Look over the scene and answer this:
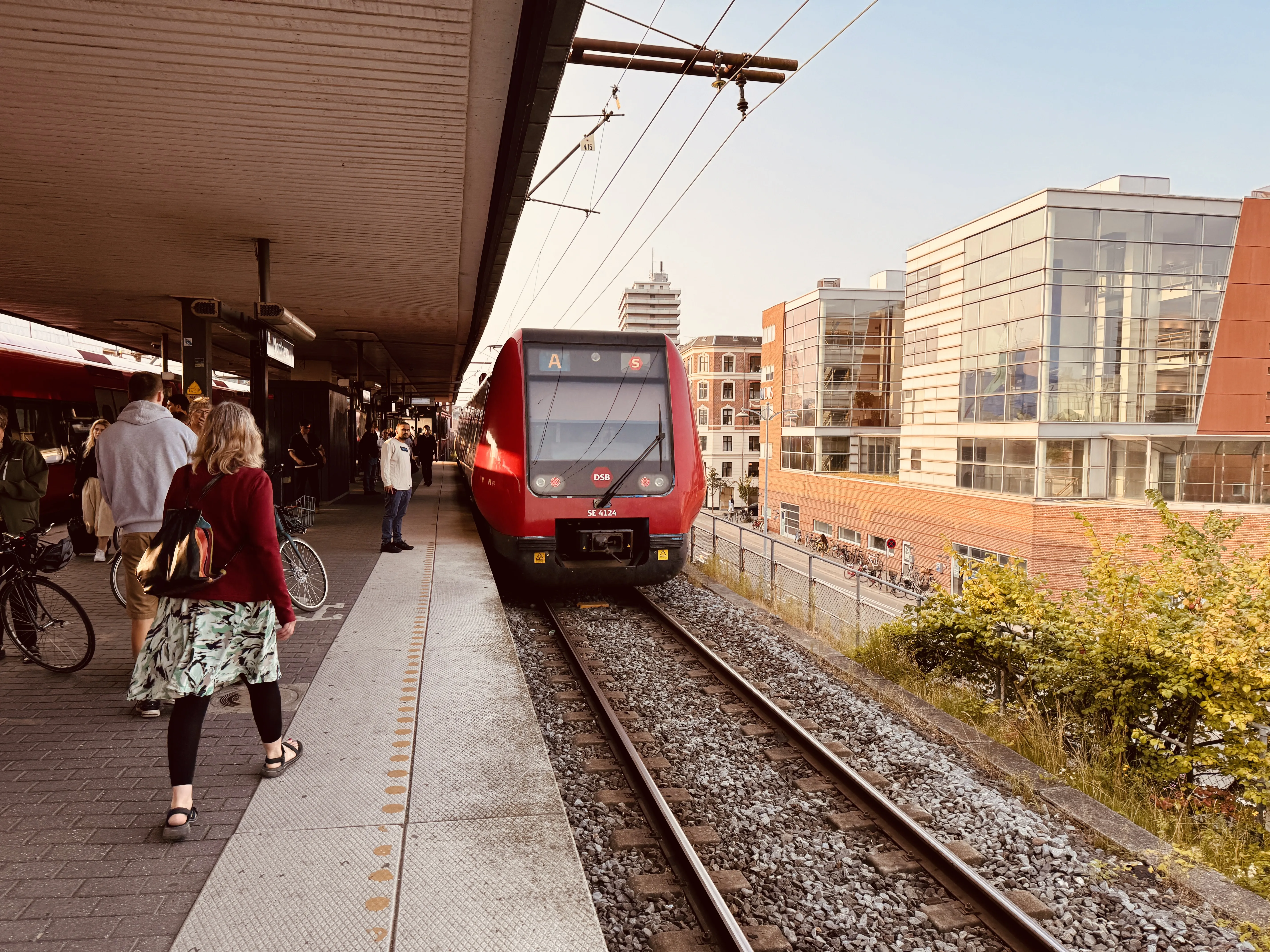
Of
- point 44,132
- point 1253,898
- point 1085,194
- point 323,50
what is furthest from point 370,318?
point 1085,194

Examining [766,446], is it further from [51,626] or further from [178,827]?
[178,827]

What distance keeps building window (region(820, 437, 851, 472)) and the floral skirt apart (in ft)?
123

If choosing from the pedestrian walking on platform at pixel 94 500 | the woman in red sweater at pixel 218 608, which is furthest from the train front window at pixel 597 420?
the woman in red sweater at pixel 218 608

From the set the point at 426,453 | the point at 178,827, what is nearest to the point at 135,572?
the point at 178,827

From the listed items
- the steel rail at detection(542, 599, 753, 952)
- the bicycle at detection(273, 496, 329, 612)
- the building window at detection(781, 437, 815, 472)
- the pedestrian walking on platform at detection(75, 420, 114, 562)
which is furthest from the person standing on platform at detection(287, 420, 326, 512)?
the building window at detection(781, 437, 815, 472)

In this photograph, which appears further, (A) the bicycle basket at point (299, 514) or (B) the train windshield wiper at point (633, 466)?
(B) the train windshield wiper at point (633, 466)

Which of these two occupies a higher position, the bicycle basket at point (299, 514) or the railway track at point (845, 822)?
the bicycle basket at point (299, 514)

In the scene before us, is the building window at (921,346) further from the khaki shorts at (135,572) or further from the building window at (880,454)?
the khaki shorts at (135,572)

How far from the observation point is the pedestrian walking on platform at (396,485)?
9.91m

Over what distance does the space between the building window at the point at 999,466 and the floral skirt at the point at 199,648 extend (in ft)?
86.2

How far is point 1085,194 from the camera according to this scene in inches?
966

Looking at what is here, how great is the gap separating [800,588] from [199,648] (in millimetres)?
8747

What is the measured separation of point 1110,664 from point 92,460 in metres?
9.17

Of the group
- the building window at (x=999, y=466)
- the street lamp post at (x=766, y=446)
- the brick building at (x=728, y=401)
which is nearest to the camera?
the building window at (x=999, y=466)
